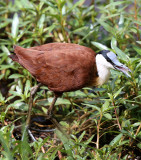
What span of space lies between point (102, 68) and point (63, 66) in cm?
34

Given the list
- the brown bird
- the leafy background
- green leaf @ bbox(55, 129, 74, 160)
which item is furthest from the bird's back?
green leaf @ bbox(55, 129, 74, 160)

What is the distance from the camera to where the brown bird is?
7.18ft

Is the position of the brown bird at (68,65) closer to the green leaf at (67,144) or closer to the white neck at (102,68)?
the white neck at (102,68)

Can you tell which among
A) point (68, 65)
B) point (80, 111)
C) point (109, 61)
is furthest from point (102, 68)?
point (80, 111)

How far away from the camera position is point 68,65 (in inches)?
85.7

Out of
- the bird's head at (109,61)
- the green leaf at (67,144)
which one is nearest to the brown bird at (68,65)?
the bird's head at (109,61)

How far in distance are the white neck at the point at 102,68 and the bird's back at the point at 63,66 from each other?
0.13 feet

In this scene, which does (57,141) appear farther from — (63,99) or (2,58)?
(2,58)

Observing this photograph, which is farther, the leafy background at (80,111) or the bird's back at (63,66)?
the bird's back at (63,66)

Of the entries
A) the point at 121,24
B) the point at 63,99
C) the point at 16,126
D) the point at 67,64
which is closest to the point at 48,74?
the point at 67,64

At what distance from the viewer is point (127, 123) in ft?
7.18

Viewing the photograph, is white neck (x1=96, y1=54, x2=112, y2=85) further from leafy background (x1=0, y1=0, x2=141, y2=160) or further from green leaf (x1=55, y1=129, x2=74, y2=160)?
green leaf (x1=55, y1=129, x2=74, y2=160)

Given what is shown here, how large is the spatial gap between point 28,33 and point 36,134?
4.23ft

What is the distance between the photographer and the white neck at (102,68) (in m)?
2.29
